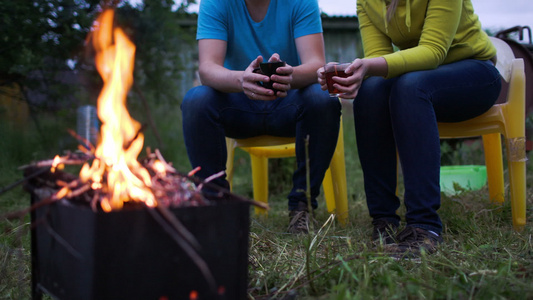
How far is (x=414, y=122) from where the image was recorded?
1.76m

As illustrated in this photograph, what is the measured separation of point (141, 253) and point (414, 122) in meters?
1.20

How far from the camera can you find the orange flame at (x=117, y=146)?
3.44ft

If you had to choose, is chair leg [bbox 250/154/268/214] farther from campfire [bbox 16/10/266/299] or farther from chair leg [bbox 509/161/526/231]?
campfire [bbox 16/10/266/299]

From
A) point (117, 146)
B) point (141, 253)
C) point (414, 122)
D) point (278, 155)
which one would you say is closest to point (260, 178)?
point (278, 155)

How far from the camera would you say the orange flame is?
105cm

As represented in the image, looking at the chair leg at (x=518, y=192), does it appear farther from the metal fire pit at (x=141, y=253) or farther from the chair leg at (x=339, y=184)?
the metal fire pit at (x=141, y=253)

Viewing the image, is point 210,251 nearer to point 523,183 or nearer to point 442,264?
point 442,264

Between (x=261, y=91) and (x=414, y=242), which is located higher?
(x=261, y=91)

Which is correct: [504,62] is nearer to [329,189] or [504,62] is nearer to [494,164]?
[494,164]

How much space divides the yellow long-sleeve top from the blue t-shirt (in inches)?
10.5

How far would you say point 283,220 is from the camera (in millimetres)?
2461

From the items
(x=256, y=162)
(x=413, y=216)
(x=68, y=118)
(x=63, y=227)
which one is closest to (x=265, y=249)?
(x=413, y=216)

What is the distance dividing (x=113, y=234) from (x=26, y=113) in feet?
11.8

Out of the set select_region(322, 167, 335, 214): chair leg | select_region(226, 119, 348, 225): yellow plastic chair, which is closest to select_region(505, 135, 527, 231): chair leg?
select_region(226, 119, 348, 225): yellow plastic chair
